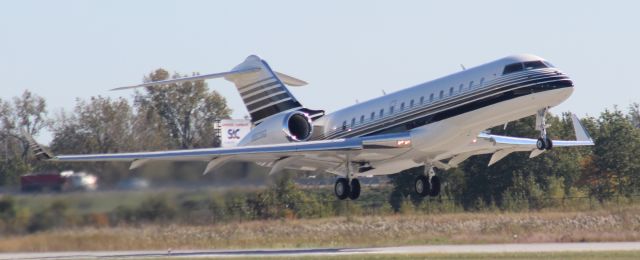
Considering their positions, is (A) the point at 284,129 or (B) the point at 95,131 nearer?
(A) the point at 284,129

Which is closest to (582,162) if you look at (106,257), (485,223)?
(485,223)

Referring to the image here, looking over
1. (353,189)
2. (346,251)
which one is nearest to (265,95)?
(353,189)

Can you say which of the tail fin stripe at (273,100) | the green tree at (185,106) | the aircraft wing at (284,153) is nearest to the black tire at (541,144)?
the aircraft wing at (284,153)

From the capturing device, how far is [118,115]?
56312mm

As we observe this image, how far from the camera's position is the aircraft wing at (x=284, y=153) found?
112ft

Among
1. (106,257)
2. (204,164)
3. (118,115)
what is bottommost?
(106,257)

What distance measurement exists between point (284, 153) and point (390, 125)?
9.91 feet

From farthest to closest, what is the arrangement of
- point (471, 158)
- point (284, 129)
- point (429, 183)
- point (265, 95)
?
point (471, 158) < point (265, 95) < point (429, 183) < point (284, 129)

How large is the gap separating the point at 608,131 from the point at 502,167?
9.91 metres

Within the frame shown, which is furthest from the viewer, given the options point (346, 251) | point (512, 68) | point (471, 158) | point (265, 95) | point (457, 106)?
point (471, 158)

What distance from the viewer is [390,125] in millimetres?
34500

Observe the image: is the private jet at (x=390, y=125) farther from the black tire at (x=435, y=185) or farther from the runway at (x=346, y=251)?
the runway at (x=346, y=251)

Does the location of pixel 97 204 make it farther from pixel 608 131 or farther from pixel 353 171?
pixel 608 131

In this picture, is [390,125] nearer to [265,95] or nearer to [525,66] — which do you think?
[525,66]
